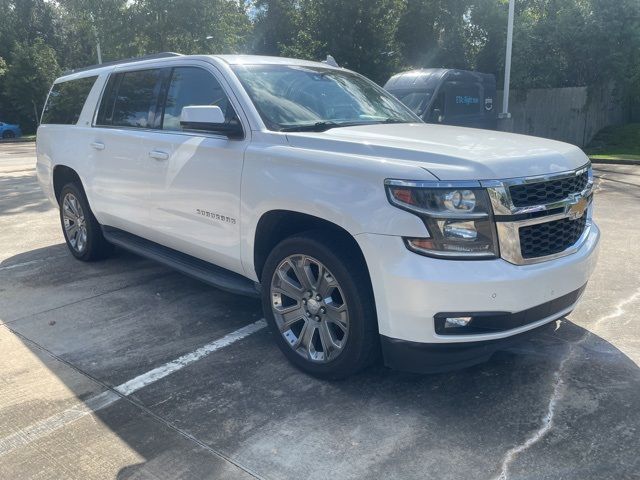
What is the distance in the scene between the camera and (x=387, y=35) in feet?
76.8

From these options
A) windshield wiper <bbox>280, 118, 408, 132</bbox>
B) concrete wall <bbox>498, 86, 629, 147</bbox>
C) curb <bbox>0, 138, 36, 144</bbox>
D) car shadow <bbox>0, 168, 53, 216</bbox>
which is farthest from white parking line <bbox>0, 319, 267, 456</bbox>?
curb <bbox>0, 138, 36, 144</bbox>

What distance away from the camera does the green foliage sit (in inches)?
685

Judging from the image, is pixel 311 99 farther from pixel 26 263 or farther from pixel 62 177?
pixel 26 263

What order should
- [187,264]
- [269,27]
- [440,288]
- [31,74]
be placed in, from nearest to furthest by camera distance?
[440,288]
[187,264]
[31,74]
[269,27]

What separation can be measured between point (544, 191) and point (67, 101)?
514 centimetres

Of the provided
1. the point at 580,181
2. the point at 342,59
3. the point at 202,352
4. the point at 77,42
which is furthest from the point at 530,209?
the point at 77,42

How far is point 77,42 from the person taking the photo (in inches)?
1822

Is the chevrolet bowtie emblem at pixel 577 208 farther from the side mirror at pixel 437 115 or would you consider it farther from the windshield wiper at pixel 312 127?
the side mirror at pixel 437 115

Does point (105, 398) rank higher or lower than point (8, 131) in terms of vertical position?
higher

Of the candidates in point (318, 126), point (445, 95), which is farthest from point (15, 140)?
point (318, 126)

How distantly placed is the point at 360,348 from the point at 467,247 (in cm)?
83

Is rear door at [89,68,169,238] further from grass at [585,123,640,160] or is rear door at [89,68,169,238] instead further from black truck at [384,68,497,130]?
grass at [585,123,640,160]

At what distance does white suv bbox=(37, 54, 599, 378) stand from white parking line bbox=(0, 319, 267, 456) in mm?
455

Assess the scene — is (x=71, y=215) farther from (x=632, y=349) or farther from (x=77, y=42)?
(x=77, y=42)
